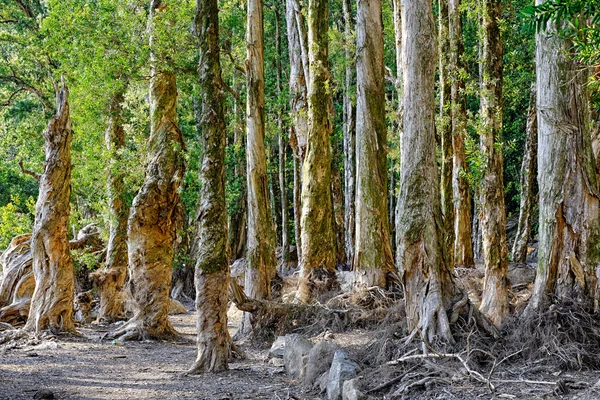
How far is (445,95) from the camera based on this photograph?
56.3 feet

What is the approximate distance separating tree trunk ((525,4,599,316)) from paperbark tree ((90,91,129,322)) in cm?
1146

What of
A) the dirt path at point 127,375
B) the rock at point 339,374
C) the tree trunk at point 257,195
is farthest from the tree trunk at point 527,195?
the rock at point 339,374

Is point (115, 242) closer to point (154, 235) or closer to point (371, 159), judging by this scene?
point (154, 235)

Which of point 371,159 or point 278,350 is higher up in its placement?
point 371,159

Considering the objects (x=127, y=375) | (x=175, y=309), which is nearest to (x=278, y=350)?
(x=127, y=375)

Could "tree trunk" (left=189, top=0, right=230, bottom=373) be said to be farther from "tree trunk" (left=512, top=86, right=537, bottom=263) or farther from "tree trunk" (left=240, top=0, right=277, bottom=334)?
"tree trunk" (left=512, top=86, right=537, bottom=263)

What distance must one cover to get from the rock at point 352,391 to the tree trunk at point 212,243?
8.52 ft

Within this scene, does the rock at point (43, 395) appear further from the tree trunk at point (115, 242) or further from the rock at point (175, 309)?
the rock at point (175, 309)

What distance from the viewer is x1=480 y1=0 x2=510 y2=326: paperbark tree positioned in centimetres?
1016

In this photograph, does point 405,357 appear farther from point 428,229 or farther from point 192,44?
point 192,44

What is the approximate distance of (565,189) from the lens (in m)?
8.12

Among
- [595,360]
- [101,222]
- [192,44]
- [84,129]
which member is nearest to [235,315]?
[101,222]

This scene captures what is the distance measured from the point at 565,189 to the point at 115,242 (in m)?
12.3

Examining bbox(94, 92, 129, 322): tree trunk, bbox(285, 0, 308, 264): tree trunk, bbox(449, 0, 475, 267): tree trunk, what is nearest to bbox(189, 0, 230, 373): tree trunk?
bbox(285, 0, 308, 264): tree trunk
